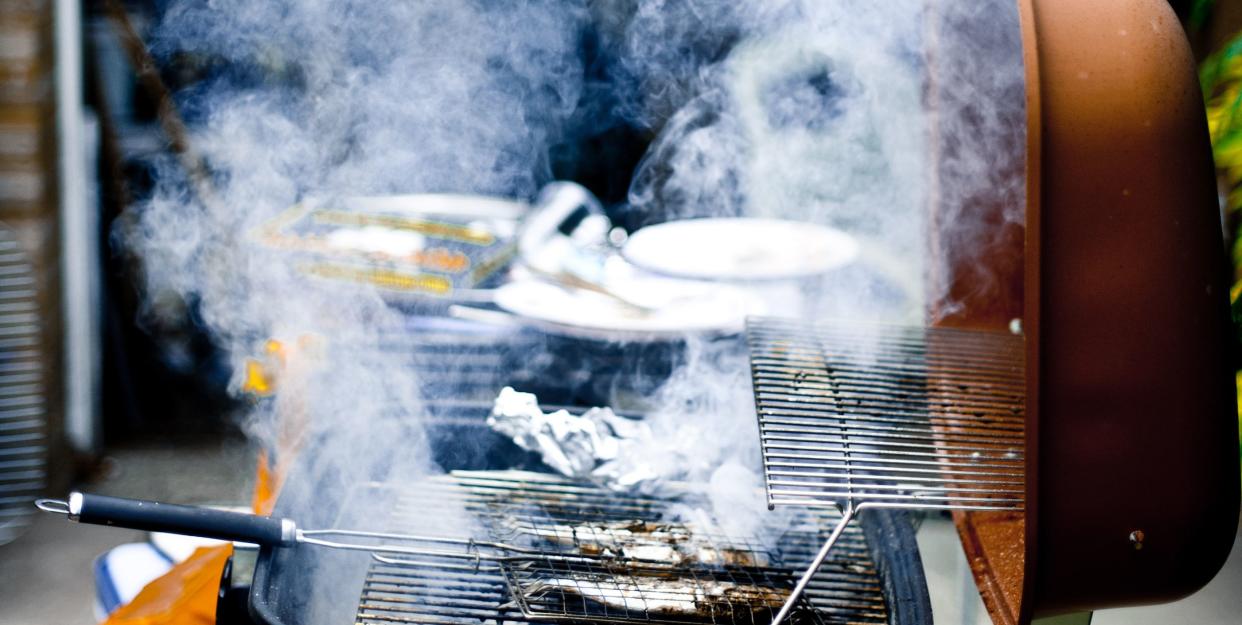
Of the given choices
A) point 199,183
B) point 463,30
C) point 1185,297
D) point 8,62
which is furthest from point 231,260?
point 1185,297

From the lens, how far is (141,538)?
136 inches

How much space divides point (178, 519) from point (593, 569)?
89 cm

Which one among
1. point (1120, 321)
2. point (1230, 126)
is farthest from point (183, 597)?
point (1230, 126)

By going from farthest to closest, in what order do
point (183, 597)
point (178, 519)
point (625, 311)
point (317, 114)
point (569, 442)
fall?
point (317, 114), point (625, 311), point (569, 442), point (183, 597), point (178, 519)

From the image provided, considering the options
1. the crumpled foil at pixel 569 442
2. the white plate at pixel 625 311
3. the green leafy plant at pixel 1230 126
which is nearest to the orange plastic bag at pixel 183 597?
the crumpled foil at pixel 569 442

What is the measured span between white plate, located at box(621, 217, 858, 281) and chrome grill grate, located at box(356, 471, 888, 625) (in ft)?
3.45

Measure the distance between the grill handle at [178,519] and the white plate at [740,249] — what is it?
1.81 metres

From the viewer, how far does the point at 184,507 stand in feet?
5.95

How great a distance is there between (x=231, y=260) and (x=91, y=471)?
1.31 metres

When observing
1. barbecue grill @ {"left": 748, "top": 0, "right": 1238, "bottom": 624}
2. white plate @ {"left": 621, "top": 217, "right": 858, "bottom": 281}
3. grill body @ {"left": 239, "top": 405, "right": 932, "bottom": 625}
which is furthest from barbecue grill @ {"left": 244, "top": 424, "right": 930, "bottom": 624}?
white plate @ {"left": 621, "top": 217, "right": 858, "bottom": 281}

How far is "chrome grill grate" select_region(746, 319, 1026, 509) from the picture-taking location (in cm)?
173

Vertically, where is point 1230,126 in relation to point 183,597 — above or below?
above

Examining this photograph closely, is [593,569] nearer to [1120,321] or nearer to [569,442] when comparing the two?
[569,442]

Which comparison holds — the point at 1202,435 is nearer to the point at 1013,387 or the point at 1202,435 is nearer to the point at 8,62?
the point at 1013,387
